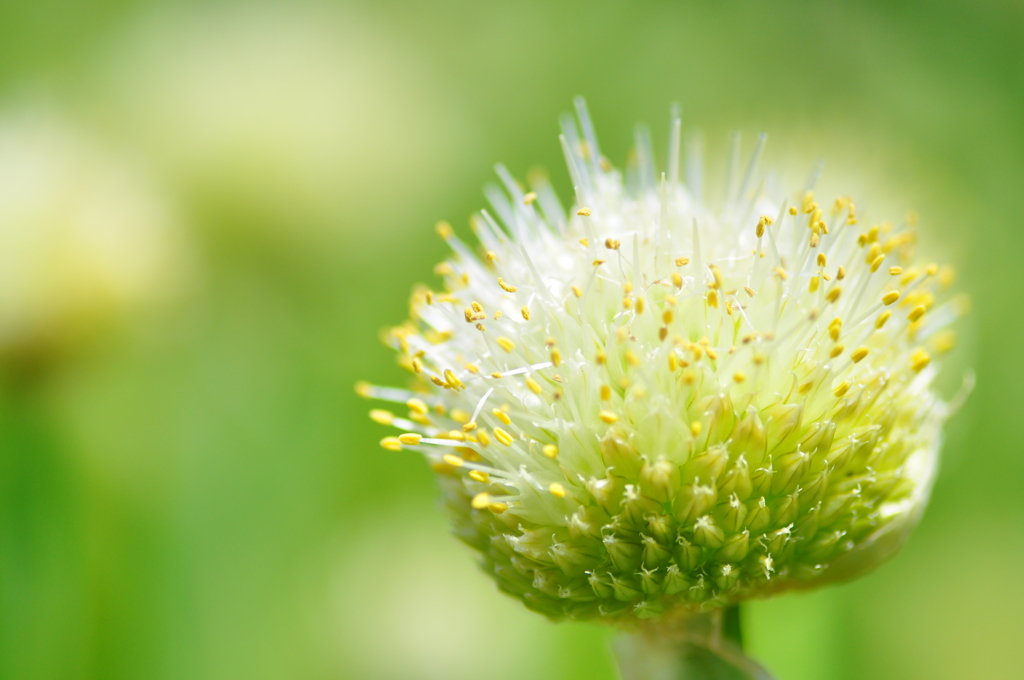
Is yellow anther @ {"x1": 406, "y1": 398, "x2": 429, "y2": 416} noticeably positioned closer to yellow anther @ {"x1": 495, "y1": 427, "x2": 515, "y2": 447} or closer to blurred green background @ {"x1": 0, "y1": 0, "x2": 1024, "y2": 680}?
yellow anther @ {"x1": 495, "y1": 427, "x2": 515, "y2": 447}

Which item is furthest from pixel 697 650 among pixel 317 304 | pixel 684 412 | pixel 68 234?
pixel 317 304

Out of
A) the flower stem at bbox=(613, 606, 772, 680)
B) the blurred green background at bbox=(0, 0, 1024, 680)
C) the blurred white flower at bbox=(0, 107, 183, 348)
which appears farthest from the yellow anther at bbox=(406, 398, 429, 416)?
the blurred white flower at bbox=(0, 107, 183, 348)

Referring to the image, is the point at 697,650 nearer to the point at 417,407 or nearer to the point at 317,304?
the point at 417,407

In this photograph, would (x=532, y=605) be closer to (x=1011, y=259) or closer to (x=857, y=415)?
(x=857, y=415)

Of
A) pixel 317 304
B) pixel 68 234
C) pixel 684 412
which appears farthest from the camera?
Result: pixel 317 304

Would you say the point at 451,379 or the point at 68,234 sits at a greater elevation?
the point at 68,234

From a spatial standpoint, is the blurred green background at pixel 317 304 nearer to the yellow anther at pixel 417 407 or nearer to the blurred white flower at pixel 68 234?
the blurred white flower at pixel 68 234
